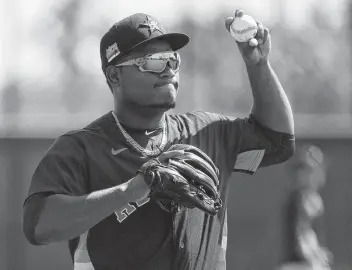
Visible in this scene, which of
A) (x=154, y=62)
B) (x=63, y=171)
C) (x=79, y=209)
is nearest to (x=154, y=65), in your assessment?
(x=154, y=62)

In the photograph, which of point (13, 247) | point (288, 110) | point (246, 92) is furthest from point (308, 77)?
point (288, 110)

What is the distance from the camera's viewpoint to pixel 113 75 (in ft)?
11.3

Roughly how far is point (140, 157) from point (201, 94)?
5344 millimetres

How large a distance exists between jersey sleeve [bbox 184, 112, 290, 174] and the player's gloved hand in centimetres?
28

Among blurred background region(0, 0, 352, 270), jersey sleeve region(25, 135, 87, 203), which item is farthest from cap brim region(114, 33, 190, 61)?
blurred background region(0, 0, 352, 270)

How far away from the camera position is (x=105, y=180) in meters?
3.24

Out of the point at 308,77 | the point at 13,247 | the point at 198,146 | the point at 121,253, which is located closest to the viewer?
the point at 121,253

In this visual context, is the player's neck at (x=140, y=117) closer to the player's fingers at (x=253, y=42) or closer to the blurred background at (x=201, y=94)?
the player's fingers at (x=253, y=42)

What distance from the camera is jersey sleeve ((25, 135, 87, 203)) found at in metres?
3.13

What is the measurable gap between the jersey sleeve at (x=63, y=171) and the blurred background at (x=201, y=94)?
520cm

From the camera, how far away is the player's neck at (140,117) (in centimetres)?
334

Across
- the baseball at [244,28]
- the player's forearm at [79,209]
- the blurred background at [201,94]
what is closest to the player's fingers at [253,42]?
the baseball at [244,28]

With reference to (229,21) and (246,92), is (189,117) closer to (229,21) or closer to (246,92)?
(229,21)

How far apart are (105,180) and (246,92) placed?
5.56 metres
